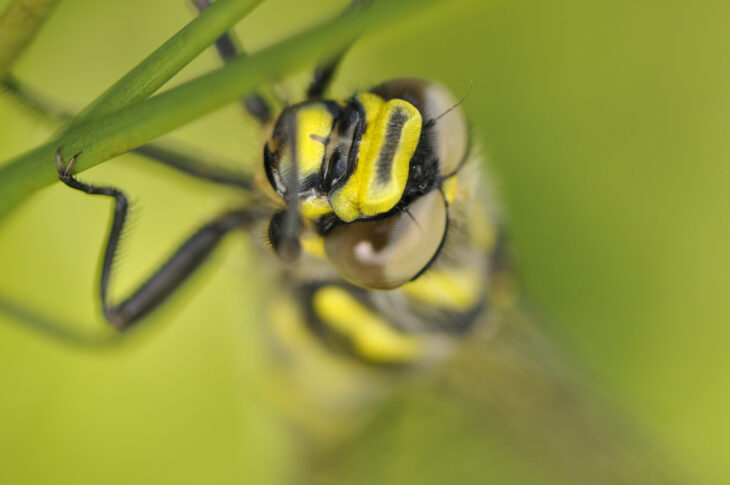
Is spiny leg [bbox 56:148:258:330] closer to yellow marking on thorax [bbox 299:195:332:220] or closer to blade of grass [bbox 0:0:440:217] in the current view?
yellow marking on thorax [bbox 299:195:332:220]

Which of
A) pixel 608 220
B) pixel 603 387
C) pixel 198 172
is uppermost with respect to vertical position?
pixel 608 220

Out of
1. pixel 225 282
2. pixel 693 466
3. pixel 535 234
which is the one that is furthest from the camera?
pixel 535 234

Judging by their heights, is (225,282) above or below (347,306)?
above

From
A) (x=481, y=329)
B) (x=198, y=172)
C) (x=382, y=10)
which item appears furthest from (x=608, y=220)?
(x=382, y=10)

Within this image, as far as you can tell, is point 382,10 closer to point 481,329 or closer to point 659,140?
point 481,329

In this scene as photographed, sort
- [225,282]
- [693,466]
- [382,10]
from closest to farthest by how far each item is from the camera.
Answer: [382,10], [693,466], [225,282]

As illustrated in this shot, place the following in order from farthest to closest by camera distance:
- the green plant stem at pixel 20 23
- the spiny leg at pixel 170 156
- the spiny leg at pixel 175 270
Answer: the spiny leg at pixel 175 270, the spiny leg at pixel 170 156, the green plant stem at pixel 20 23

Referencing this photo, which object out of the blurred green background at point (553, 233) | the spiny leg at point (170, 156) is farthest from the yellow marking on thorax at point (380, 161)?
the blurred green background at point (553, 233)

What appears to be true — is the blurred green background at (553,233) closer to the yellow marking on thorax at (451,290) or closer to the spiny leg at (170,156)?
the yellow marking on thorax at (451,290)
